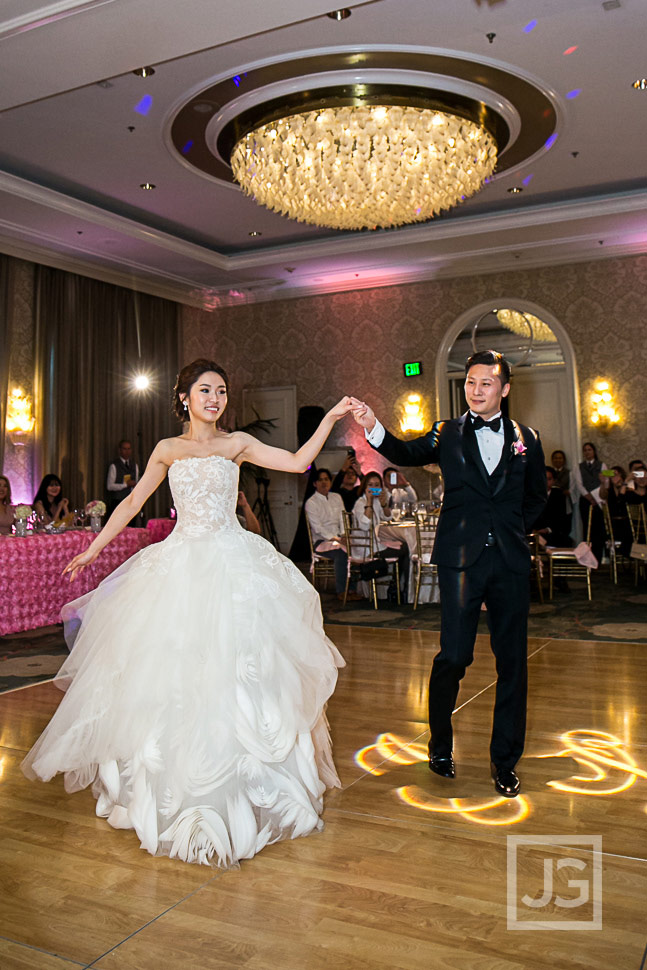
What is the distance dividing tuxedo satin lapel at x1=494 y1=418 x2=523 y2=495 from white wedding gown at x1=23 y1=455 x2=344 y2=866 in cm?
86

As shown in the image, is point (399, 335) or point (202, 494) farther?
point (399, 335)

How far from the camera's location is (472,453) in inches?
135

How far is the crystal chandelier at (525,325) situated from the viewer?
11.8 metres

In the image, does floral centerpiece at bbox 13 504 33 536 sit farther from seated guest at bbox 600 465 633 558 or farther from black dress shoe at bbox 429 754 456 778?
seated guest at bbox 600 465 633 558

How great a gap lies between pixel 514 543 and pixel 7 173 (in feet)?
23.9

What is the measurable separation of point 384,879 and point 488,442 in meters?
1.68

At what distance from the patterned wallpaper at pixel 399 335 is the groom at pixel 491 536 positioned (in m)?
8.28

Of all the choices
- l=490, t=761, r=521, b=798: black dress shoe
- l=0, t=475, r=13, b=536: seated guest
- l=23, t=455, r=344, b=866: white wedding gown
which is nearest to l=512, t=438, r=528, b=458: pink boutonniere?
l=23, t=455, r=344, b=866: white wedding gown

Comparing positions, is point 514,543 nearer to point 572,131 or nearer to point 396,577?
point 396,577

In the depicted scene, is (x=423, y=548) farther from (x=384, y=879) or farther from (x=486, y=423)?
(x=384, y=879)

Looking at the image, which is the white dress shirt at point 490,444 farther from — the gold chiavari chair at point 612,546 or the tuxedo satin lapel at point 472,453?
the gold chiavari chair at point 612,546

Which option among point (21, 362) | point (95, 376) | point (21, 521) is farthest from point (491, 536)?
point (95, 376)

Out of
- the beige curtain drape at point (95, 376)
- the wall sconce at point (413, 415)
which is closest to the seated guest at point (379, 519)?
the wall sconce at point (413, 415)

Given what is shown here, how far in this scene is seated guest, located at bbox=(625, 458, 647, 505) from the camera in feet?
31.8
